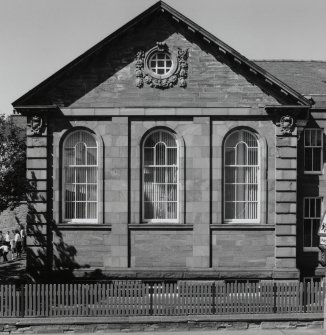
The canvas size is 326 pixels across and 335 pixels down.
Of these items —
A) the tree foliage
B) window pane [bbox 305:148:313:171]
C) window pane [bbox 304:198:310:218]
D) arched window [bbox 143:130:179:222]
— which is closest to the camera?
the tree foliage

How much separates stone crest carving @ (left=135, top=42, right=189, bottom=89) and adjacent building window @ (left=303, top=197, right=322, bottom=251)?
303 inches

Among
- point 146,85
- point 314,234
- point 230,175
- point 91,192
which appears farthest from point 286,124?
point 91,192

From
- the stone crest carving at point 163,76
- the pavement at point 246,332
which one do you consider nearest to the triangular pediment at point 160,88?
the stone crest carving at point 163,76

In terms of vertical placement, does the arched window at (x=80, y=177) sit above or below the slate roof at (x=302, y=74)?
below

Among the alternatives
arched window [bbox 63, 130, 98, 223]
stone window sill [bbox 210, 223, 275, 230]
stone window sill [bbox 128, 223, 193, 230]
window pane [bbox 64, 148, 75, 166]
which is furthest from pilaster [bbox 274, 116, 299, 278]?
window pane [bbox 64, 148, 75, 166]

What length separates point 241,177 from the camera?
24.3 meters

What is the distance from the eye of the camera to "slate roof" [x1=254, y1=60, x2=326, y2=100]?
27.8 m

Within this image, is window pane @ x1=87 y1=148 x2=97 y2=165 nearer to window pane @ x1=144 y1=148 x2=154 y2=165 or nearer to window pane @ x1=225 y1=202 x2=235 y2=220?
window pane @ x1=144 y1=148 x2=154 y2=165

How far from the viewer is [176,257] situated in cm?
2380

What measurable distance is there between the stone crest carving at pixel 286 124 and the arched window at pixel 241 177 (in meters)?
1.13

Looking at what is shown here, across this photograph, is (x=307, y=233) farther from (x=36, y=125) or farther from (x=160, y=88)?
(x=36, y=125)

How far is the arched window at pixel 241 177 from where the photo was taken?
24234mm

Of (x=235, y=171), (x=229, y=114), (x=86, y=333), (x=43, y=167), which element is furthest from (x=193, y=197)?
(x=86, y=333)

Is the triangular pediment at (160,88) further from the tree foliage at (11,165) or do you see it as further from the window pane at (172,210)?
the window pane at (172,210)
